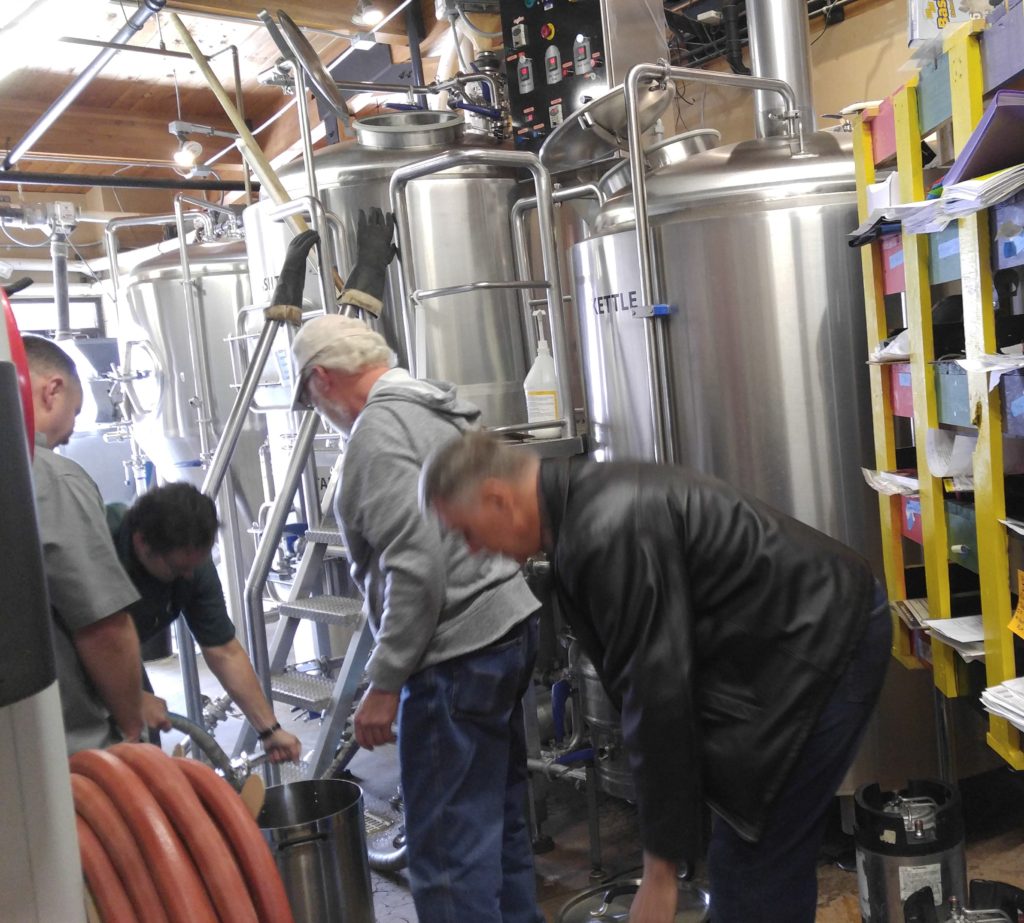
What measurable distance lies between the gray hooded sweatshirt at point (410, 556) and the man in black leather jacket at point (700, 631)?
445 millimetres

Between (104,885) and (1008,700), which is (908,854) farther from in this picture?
(104,885)

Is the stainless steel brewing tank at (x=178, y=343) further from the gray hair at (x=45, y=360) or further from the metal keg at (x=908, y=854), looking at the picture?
the metal keg at (x=908, y=854)

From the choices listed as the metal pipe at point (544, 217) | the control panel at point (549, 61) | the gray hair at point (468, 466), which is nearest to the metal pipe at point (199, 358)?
the control panel at point (549, 61)

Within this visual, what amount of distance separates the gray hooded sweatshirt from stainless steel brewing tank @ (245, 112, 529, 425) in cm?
164

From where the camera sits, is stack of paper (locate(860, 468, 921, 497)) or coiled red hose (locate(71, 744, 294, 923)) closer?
coiled red hose (locate(71, 744, 294, 923))

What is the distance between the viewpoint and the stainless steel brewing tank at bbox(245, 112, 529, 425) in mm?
3922

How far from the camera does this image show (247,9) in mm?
4461

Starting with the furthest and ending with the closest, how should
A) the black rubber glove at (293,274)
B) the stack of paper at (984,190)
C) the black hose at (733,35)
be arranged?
the black hose at (733,35) → the black rubber glove at (293,274) → the stack of paper at (984,190)

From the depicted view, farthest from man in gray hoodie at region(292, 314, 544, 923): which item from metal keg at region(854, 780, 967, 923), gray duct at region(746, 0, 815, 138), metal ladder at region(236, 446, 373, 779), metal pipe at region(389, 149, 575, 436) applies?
gray duct at region(746, 0, 815, 138)

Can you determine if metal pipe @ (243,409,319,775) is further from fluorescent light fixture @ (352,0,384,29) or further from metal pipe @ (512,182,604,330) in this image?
fluorescent light fixture @ (352,0,384,29)

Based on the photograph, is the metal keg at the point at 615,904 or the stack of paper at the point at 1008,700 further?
the metal keg at the point at 615,904

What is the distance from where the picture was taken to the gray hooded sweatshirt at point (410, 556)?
2.08 metres

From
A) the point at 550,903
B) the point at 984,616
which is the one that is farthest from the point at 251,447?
the point at 984,616

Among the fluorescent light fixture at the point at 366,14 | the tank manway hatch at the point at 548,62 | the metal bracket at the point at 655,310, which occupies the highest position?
the fluorescent light fixture at the point at 366,14
